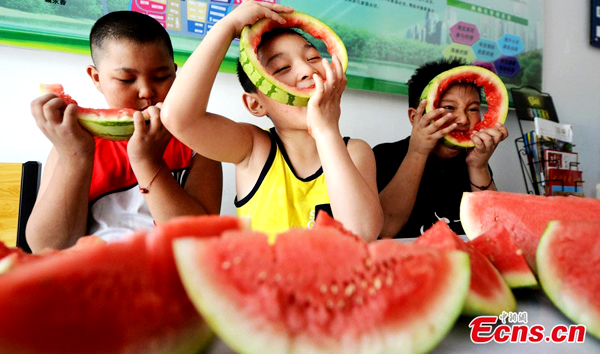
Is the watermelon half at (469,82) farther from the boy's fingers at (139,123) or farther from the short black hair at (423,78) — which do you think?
the boy's fingers at (139,123)

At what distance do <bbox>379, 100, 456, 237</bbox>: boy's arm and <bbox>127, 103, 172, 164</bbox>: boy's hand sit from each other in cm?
95

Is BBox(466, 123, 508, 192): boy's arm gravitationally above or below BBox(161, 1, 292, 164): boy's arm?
below

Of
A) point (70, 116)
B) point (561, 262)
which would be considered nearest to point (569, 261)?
point (561, 262)

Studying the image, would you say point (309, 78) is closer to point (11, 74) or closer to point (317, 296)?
point (317, 296)

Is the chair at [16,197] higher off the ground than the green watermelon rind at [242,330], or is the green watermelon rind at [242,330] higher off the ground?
the green watermelon rind at [242,330]

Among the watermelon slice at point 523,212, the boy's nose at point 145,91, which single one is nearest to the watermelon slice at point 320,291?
the watermelon slice at point 523,212

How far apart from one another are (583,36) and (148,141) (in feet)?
10.8

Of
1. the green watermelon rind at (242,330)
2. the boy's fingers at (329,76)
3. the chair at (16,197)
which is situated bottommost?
the chair at (16,197)

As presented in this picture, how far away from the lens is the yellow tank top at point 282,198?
121 centimetres

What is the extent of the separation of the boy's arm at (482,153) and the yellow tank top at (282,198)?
30.8 inches

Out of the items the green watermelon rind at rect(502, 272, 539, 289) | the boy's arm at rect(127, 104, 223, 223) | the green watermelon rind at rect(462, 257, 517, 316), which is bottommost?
the boy's arm at rect(127, 104, 223, 223)

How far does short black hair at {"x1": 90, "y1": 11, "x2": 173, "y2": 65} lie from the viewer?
1.20 m

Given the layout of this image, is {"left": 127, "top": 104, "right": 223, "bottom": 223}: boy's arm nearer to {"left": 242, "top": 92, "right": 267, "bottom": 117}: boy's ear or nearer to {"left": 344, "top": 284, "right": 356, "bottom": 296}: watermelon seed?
{"left": 242, "top": 92, "right": 267, "bottom": 117}: boy's ear

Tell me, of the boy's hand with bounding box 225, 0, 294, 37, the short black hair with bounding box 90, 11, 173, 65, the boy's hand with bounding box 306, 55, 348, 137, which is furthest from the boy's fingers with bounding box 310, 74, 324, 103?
the short black hair with bounding box 90, 11, 173, 65
